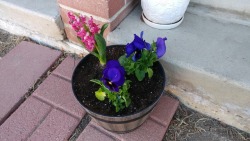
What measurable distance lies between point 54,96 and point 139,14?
60 centimetres

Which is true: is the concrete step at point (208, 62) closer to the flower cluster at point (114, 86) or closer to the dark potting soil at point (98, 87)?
the dark potting soil at point (98, 87)

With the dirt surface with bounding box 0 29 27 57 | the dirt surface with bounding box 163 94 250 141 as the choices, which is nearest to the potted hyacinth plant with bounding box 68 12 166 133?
the dirt surface with bounding box 163 94 250 141

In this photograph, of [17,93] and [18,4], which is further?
[18,4]

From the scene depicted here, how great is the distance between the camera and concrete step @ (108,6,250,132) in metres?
0.96

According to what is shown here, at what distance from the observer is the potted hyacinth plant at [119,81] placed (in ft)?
2.68

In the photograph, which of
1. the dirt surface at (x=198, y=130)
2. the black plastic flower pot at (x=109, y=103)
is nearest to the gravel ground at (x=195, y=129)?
the dirt surface at (x=198, y=130)

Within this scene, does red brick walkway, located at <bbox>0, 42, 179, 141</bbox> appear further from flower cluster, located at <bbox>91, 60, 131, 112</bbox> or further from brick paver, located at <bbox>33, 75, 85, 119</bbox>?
flower cluster, located at <bbox>91, 60, 131, 112</bbox>

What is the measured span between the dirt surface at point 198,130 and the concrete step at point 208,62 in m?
0.03

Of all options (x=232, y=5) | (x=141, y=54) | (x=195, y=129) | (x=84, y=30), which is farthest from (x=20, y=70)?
(x=232, y=5)

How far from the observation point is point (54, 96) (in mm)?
1183

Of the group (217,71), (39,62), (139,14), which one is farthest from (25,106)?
(217,71)

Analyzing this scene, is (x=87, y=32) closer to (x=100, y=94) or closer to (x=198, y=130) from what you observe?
(x=100, y=94)

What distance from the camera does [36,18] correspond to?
50.6 inches

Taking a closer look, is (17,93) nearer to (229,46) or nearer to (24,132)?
(24,132)
